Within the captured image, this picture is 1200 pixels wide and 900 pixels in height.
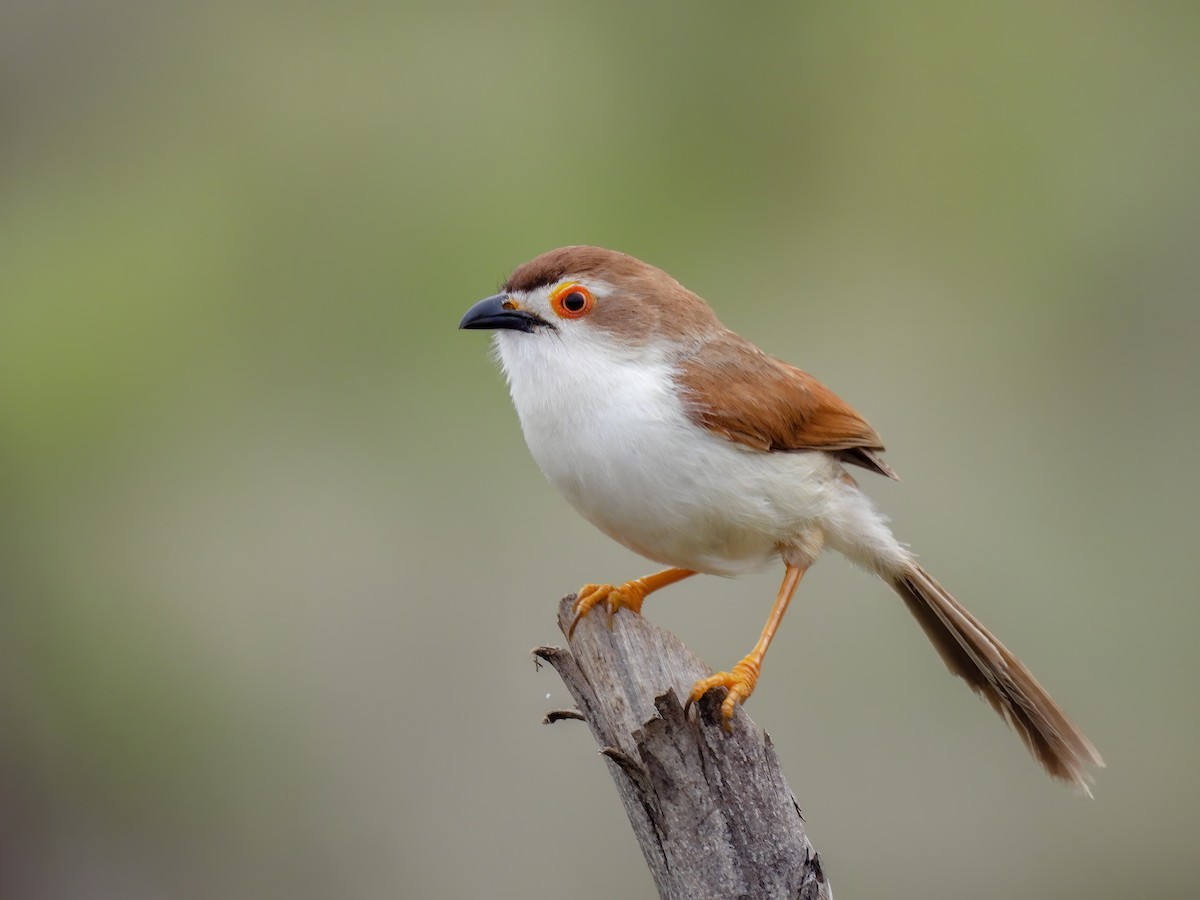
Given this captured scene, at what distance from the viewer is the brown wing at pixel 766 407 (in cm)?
429

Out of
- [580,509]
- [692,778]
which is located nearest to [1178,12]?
[580,509]

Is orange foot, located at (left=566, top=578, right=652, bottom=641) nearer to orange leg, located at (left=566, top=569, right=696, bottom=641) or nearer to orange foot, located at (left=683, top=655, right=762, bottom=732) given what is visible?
orange leg, located at (left=566, top=569, right=696, bottom=641)

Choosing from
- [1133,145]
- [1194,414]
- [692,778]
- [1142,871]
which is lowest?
[1142,871]

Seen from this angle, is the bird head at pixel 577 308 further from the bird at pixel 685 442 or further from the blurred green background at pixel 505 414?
the blurred green background at pixel 505 414

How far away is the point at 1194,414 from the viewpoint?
Answer: 8.60 m

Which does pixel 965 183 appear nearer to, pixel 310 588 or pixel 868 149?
pixel 868 149

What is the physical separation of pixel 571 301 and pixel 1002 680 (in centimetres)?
225

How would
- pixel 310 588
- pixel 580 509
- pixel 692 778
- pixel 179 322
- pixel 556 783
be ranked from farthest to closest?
pixel 179 322, pixel 310 588, pixel 556 783, pixel 580 509, pixel 692 778

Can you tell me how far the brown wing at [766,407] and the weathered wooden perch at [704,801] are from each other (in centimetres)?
97

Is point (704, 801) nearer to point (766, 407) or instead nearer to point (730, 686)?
point (730, 686)

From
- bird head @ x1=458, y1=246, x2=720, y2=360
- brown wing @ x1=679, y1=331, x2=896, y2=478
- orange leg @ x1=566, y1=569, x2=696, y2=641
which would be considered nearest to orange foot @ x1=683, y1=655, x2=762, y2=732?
orange leg @ x1=566, y1=569, x2=696, y2=641

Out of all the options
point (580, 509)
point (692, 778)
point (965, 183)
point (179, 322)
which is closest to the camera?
point (692, 778)

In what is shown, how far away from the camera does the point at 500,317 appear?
14.6ft

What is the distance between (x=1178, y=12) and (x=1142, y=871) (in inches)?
258
